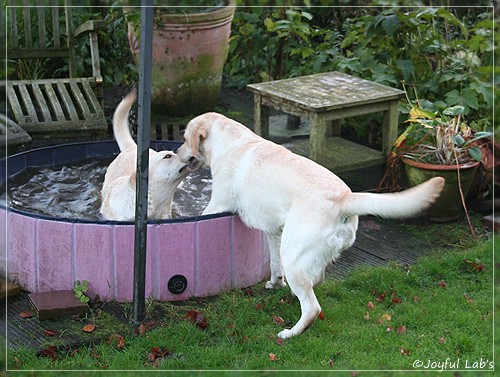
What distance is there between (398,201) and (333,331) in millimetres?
788

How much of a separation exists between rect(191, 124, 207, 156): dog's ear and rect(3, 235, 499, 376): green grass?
761mm

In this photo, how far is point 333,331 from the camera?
392 centimetres

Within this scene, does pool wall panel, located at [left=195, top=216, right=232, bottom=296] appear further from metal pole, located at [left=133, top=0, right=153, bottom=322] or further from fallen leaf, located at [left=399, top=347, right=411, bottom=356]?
fallen leaf, located at [left=399, top=347, right=411, bottom=356]

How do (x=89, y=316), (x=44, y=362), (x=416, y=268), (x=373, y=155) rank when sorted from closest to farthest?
(x=44, y=362) → (x=89, y=316) → (x=416, y=268) → (x=373, y=155)

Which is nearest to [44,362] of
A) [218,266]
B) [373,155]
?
[218,266]

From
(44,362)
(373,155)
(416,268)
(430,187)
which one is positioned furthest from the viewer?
(373,155)

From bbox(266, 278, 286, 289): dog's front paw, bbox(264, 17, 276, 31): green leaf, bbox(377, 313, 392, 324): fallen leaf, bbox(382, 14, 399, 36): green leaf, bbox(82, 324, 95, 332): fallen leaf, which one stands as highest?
bbox(382, 14, 399, 36): green leaf

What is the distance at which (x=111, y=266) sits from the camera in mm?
4195

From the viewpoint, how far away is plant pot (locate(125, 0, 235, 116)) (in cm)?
656

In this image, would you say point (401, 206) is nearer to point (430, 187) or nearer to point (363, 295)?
point (430, 187)

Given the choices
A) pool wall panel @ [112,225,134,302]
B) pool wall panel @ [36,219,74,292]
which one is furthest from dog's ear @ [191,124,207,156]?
pool wall panel @ [36,219,74,292]

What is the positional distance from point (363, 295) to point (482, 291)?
63cm

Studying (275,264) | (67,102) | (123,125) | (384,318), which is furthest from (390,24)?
(384,318)

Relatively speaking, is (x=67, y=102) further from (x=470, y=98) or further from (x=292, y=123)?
(x=470, y=98)
